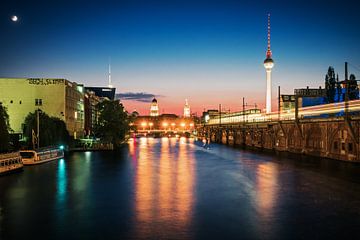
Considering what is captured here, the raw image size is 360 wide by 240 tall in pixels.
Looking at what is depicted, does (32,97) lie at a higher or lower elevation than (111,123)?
higher

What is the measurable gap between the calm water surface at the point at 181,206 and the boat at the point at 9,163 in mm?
1666

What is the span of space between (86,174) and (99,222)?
23.9 meters

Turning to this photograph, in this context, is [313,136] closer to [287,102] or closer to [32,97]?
[32,97]

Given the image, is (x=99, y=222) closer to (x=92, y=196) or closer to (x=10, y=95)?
(x=92, y=196)

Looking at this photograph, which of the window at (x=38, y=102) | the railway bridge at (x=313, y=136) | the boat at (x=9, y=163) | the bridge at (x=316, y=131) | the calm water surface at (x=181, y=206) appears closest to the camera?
the calm water surface at (x=181, y=206)

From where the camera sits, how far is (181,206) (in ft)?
82.6

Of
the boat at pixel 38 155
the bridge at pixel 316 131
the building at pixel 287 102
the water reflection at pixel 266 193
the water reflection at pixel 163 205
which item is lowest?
the water reflection at pixel 266 193

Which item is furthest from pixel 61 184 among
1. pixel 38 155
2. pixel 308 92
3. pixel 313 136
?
pixel 308 92

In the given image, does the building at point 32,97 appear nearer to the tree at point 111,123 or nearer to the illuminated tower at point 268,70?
the tree at point 111,123

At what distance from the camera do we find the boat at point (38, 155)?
52.5 metres

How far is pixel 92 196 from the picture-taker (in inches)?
1154

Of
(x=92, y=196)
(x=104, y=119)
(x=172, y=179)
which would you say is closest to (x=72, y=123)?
(x=104, y=119)

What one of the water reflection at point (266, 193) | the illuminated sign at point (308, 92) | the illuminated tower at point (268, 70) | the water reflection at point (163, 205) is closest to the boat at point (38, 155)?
the water reflection at point (163, 205)

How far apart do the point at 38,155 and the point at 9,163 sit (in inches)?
481
